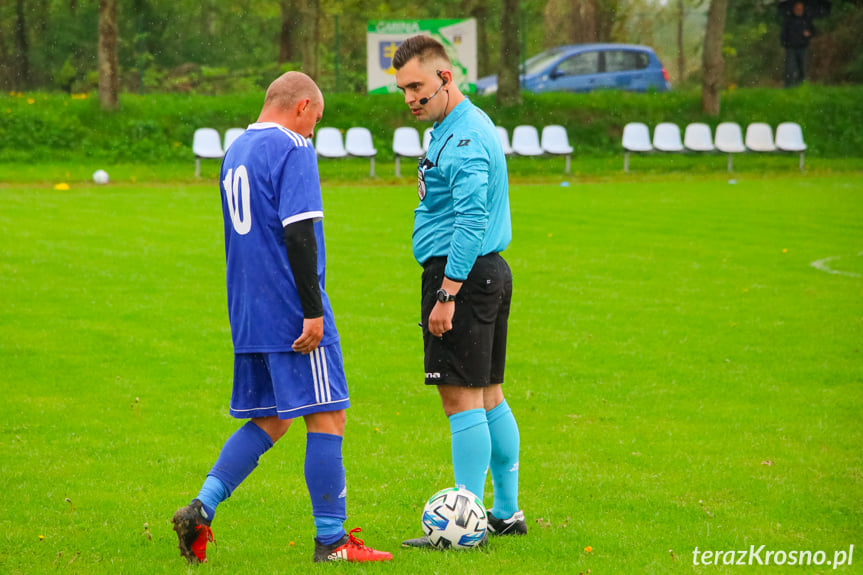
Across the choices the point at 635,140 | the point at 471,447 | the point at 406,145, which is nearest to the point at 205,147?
the point at 406,145

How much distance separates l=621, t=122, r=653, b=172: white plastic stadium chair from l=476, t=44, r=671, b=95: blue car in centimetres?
482

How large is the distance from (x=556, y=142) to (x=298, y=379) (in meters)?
24.3

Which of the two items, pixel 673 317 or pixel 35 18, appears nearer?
pixel 673 317

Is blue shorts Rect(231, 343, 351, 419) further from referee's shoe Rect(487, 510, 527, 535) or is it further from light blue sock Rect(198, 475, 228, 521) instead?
referee's shoe Rect(487, 510, 527, 535)

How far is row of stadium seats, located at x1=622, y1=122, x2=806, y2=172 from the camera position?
28.3m

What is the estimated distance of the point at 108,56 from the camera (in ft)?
93.7

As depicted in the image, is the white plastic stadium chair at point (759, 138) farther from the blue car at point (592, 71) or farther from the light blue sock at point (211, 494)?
the light blue sock at point (211, 494)

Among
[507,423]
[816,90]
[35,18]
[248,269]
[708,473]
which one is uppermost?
[35,18]

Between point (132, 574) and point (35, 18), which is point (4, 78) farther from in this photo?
point (132, 574)

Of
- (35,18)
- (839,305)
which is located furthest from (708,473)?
(35,18)

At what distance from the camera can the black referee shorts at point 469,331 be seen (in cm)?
454

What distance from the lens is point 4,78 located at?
3531cm

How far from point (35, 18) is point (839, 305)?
37282 mm

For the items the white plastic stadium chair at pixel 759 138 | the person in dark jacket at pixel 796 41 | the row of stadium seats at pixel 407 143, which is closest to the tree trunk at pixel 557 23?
the person in dark jacket at pixel 796 41
